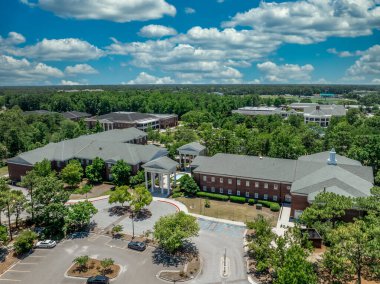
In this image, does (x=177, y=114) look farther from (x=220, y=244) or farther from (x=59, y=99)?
(x=220, y=244)

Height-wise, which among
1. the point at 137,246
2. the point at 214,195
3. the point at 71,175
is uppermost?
the point at 71,175

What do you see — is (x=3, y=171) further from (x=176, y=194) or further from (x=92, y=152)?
(x=176, y=194)

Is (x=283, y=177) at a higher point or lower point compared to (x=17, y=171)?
higher

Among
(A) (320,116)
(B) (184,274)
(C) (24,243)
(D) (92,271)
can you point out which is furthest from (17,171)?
(A) (320,116)

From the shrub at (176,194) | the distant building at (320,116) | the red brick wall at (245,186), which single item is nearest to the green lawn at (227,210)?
the shrub at (176,194)

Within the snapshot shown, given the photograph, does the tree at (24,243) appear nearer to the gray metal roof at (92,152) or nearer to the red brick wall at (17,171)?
the gray metal roof at (92,152)

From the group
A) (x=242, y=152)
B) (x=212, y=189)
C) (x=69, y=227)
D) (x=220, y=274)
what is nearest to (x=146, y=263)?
(x=220, y=274)

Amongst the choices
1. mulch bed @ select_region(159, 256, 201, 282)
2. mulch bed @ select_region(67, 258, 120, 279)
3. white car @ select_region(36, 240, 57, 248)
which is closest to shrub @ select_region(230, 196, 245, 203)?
mulch bed @ select_region(159, 256, 201, 282)
